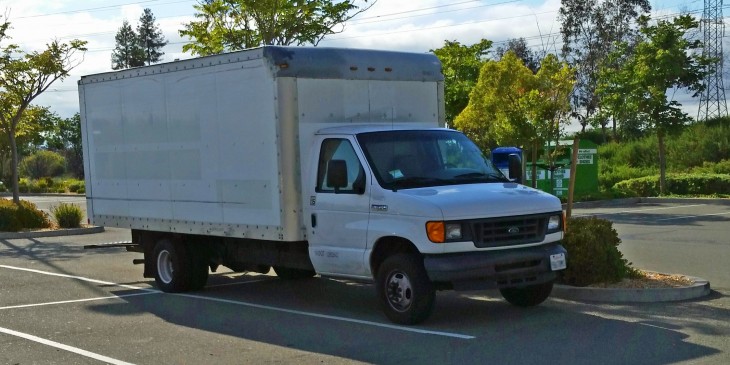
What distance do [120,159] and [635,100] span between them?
69.1 ft

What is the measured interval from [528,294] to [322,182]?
2.66 meters

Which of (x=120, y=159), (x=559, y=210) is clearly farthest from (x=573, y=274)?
(x=120, y=159)

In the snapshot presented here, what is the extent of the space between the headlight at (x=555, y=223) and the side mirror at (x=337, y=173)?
225 cm

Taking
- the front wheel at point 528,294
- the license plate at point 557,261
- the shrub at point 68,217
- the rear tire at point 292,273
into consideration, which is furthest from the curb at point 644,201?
the license plate at point 557,261

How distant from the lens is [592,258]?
38.7ft

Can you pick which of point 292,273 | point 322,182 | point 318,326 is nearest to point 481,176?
point 322,182

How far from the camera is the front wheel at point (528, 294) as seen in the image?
11.0 meters

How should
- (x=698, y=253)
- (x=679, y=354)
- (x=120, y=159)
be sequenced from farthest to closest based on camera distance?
(x=698, y=253), (x=120, y=159), (x=679, y=354)

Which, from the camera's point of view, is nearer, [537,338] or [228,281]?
[537,338]

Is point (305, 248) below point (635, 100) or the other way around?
below

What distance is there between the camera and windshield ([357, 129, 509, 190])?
10672 millimetres

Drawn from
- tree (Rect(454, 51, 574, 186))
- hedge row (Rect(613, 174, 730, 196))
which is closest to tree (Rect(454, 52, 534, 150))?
tree (Rect(454, 51, 574, 186))

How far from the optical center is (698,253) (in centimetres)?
1636

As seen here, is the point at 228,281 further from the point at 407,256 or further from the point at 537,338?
the point at 537,338
